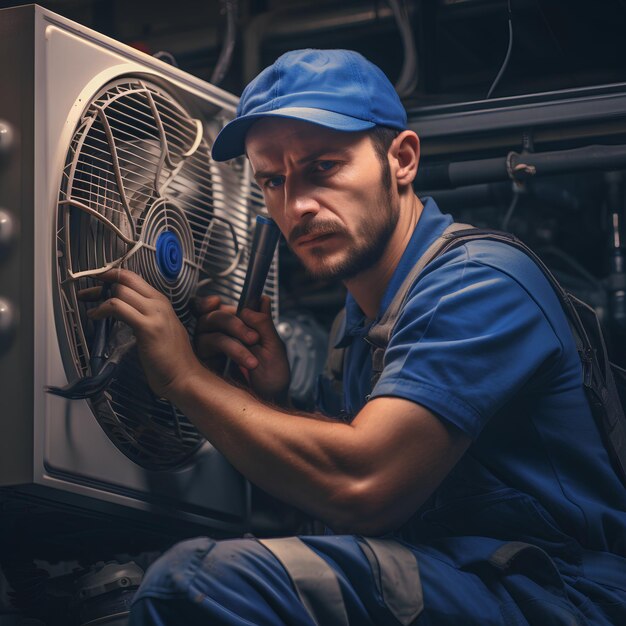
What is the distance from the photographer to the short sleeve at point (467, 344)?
4.91ft

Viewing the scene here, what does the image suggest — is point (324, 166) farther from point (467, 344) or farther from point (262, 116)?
point (467, 344)

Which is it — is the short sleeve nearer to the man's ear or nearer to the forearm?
the forearm

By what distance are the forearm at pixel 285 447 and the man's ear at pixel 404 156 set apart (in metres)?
0.51

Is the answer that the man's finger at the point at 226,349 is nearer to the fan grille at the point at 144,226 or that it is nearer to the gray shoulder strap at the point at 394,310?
the fan grille at the point at 144,226

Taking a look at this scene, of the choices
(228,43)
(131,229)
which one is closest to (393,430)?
(131,229)

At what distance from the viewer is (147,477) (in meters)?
1.75

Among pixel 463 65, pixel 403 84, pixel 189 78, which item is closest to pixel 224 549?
pixel 189 78

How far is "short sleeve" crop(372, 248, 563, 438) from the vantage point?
150 cm

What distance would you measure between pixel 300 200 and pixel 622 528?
724mm

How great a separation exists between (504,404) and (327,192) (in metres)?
0.47

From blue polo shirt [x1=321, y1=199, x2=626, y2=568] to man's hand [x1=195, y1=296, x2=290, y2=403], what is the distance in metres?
0.40

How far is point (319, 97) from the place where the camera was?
177cm

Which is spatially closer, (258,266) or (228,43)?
(258,266)

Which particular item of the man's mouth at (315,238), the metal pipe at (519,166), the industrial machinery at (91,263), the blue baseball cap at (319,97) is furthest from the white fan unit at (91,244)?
the metal pipe at (519,166)
